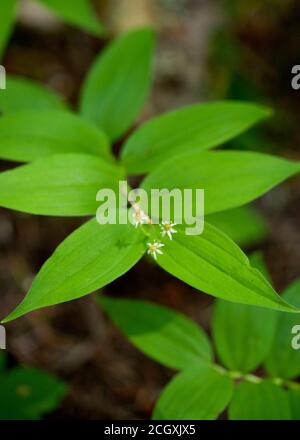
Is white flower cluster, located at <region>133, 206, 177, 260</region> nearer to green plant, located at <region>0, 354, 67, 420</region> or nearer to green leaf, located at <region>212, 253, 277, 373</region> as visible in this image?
green leaf, located at <region>212, 253, 277, 373</region>

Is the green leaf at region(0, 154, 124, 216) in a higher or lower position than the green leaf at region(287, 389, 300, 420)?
Answer: higher

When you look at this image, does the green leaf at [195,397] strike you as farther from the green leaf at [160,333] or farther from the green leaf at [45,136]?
the green leaf at [45,136]

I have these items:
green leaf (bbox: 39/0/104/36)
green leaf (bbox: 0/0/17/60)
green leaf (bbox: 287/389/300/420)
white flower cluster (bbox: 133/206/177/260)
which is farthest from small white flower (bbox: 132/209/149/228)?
green leaf (bbox: 39/0/104/36)

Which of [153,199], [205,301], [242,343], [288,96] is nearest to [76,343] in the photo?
[205,301]

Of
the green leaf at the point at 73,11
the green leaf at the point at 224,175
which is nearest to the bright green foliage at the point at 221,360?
the green leaf at the point at 224,175

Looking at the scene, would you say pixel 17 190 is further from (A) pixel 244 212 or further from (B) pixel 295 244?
(B) pixel 295 244

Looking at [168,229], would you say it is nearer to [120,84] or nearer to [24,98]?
[120,84]
